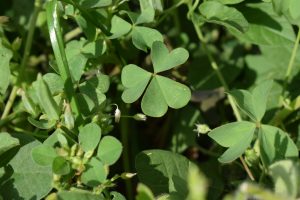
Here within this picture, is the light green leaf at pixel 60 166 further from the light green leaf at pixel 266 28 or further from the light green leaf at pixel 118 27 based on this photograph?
the light green leaf at pixel 266 28

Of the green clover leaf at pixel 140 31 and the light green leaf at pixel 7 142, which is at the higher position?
the green clover leaf at pixel 140 31

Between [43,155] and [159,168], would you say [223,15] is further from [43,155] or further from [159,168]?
[43,155]

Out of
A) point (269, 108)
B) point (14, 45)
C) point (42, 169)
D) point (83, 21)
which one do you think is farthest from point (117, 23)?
point (269, 108)

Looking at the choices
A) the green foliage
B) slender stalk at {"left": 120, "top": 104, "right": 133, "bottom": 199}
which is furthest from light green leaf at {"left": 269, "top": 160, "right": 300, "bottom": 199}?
slender stalk at {"left": 120, "top": 104, "right": 133, "bottom": 199}

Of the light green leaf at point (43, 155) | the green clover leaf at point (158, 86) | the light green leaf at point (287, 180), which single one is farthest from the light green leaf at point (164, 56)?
the light green leaf at point (287, 180)

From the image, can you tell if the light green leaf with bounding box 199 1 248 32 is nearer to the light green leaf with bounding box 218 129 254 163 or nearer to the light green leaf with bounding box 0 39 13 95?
the light green leaf with bounding box 218 129 254 163

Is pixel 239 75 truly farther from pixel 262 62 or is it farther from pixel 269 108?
pixel 269 108

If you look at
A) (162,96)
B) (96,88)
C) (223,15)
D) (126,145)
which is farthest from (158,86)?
(126,145)
